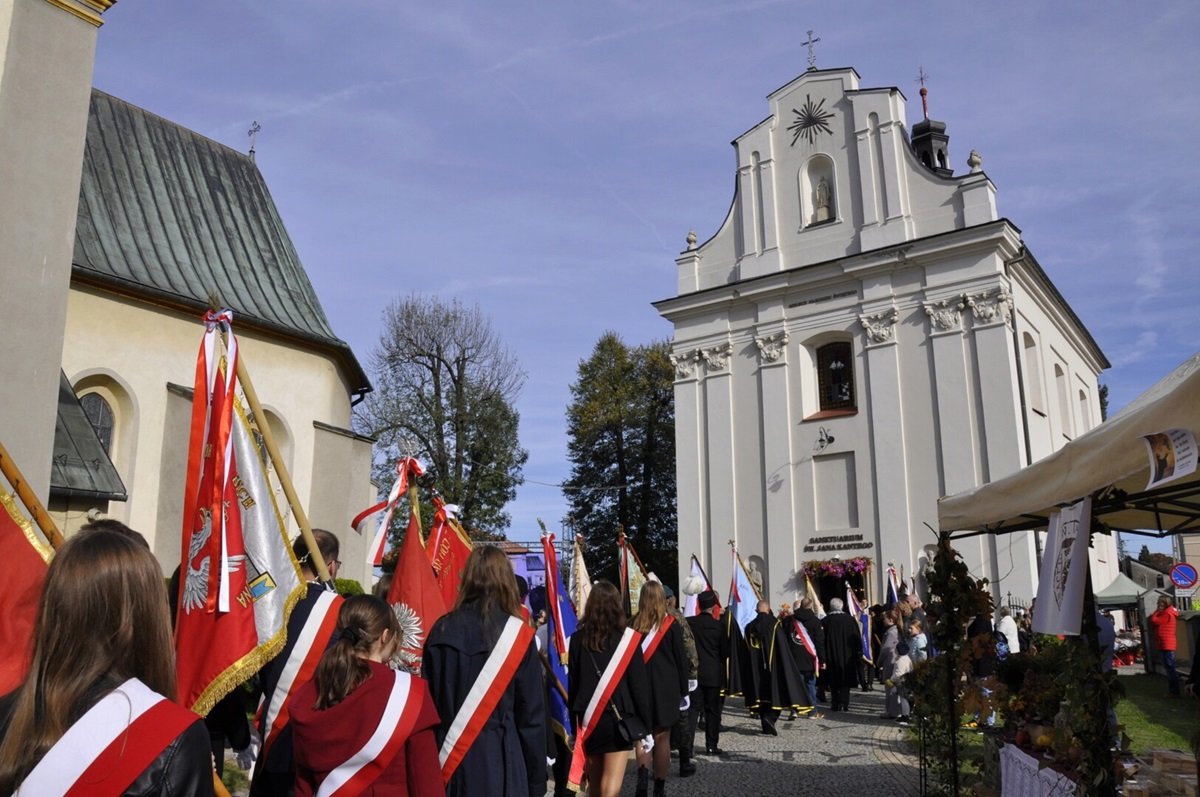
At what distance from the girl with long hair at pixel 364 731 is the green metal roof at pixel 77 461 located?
10015 millimetres

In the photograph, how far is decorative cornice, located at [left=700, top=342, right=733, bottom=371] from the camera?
26.5 metres

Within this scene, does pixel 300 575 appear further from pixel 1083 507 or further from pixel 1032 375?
pixel 1032 375

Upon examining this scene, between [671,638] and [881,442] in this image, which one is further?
[881,442]

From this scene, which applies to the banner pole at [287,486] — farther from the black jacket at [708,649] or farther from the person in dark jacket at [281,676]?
the black jacket at [708,649]

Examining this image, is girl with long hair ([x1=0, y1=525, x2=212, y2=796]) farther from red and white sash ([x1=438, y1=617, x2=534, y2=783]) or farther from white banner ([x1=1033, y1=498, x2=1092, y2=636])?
white banner ([x1=1033, y1=498, x2=1092, y2=636])

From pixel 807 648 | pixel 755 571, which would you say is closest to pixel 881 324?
pixel 755 571

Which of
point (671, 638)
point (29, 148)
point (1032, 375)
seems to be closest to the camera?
point (671, 638)

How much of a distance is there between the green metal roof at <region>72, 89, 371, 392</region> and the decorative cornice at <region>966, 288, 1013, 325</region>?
15273 millimetres

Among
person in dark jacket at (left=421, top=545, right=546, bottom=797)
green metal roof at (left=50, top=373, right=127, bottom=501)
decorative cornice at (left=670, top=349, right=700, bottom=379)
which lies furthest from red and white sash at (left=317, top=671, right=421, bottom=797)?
decorative cornice at (left=670, top=349, right=700, bottom=379)

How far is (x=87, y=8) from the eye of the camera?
9.64 metres

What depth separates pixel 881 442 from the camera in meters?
23.5

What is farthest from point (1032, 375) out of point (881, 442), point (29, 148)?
point (29, 148)

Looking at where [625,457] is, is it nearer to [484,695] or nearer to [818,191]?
[818,191]

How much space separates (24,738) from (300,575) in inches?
110
